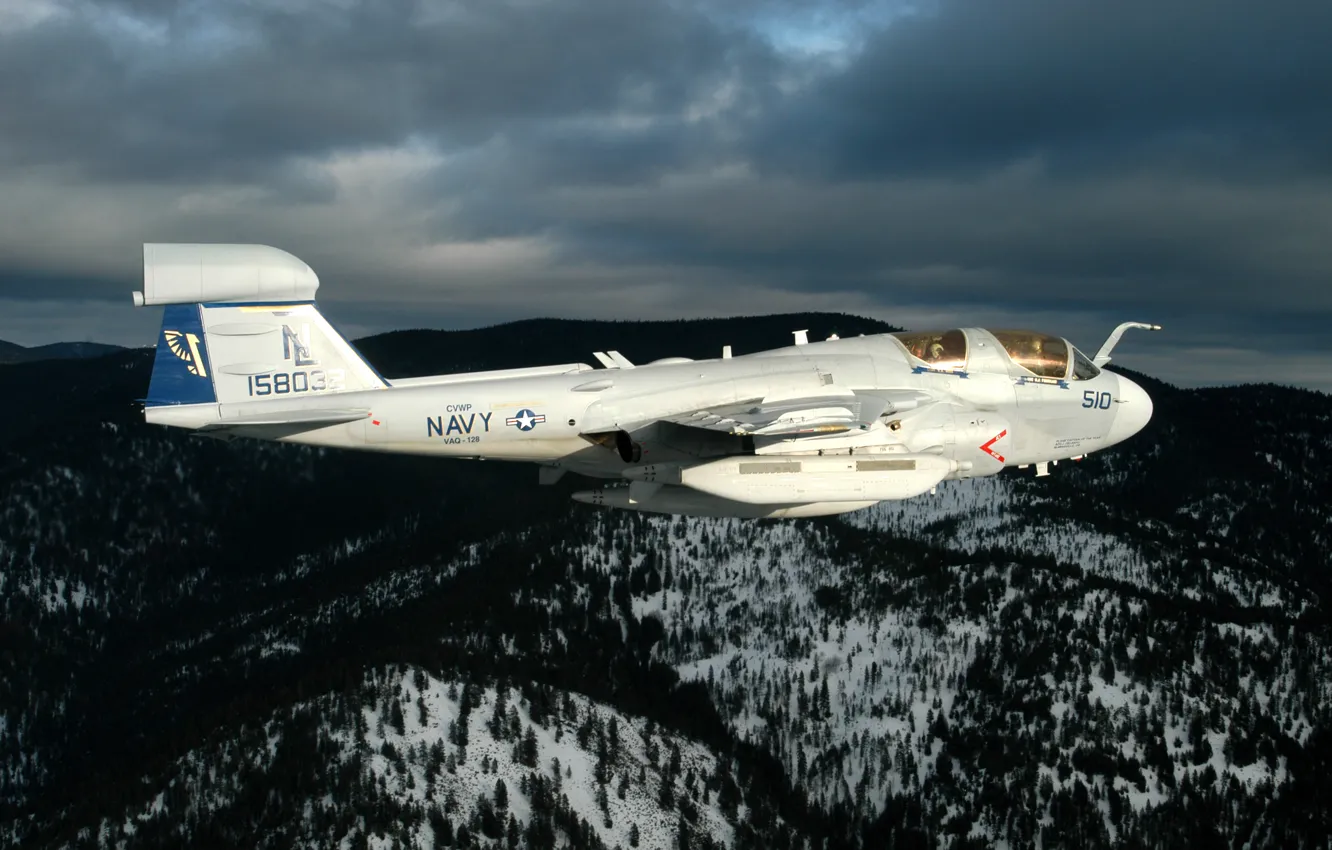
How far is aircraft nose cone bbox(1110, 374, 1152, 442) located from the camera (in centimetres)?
3300

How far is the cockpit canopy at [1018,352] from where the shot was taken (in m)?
31.3

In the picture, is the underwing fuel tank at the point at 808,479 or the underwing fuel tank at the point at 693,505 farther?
the underwing fuel tank at the point at 693,505

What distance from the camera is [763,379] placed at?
97.6 ft

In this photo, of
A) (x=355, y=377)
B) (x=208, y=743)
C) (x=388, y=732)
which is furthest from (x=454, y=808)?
(x=355, y=377)

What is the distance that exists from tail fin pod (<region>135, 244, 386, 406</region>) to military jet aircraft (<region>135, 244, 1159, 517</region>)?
0.03 metres

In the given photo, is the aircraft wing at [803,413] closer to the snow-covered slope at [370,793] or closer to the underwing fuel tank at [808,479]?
the underwing fuel tank at [808,479]

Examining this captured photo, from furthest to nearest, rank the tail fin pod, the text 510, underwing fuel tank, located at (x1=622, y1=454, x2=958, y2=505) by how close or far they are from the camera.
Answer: underwing fuel tank, located at (x1=622, y1=454, x2=958, y2=505) → the text 510 → the tail fin pod

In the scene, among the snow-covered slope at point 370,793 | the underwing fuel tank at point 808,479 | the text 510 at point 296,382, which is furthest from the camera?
the snow-covered slope at point 370,793

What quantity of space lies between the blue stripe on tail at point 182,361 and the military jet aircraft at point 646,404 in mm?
34

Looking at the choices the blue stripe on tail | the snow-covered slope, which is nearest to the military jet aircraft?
the blue stripe on tail

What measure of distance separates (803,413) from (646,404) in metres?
4.35

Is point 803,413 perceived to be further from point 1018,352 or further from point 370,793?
point 370,793

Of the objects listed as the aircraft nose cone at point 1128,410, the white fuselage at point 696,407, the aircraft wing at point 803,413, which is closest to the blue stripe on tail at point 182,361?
the white fuselage at point 696,407

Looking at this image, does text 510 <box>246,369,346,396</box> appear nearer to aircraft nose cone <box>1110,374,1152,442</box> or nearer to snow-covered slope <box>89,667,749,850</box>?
aircraft nose cone <box>1110,374,1152,442</box>
